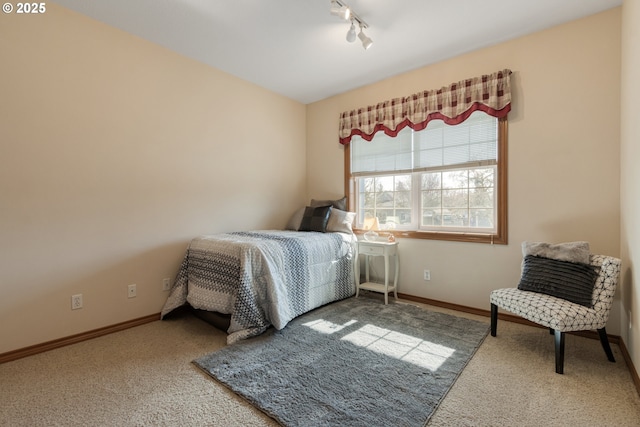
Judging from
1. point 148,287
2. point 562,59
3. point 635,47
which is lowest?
point 148,287

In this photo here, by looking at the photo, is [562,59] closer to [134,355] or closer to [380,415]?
[380,415]

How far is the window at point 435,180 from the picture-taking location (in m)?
2.91

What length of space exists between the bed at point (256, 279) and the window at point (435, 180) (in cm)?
90

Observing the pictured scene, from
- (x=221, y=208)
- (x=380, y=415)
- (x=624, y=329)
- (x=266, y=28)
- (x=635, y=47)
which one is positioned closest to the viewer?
(x=380, y=415)

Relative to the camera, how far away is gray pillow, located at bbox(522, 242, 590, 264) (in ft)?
7.05

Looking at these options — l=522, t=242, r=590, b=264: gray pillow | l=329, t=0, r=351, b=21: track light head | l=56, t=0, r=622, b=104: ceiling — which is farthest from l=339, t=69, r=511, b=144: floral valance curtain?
l=329, t=0, r=351, b=21: track light head

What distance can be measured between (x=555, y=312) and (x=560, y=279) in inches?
14.3

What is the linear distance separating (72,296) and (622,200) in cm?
427

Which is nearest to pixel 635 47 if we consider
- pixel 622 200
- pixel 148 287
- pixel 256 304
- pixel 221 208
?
pixel 622 200

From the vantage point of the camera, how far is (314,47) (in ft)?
9.48

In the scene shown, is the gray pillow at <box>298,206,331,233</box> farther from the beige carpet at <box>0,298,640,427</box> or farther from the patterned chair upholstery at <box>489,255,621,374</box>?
the patterned chair upholstery at <box>489,255,621,374</box>

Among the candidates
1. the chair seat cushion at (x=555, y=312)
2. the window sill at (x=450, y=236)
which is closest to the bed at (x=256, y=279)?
the window sill at (x=450, y=236)

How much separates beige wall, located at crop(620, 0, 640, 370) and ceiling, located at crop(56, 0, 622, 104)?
535mm

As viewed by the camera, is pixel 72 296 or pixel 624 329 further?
pixel 72 296
